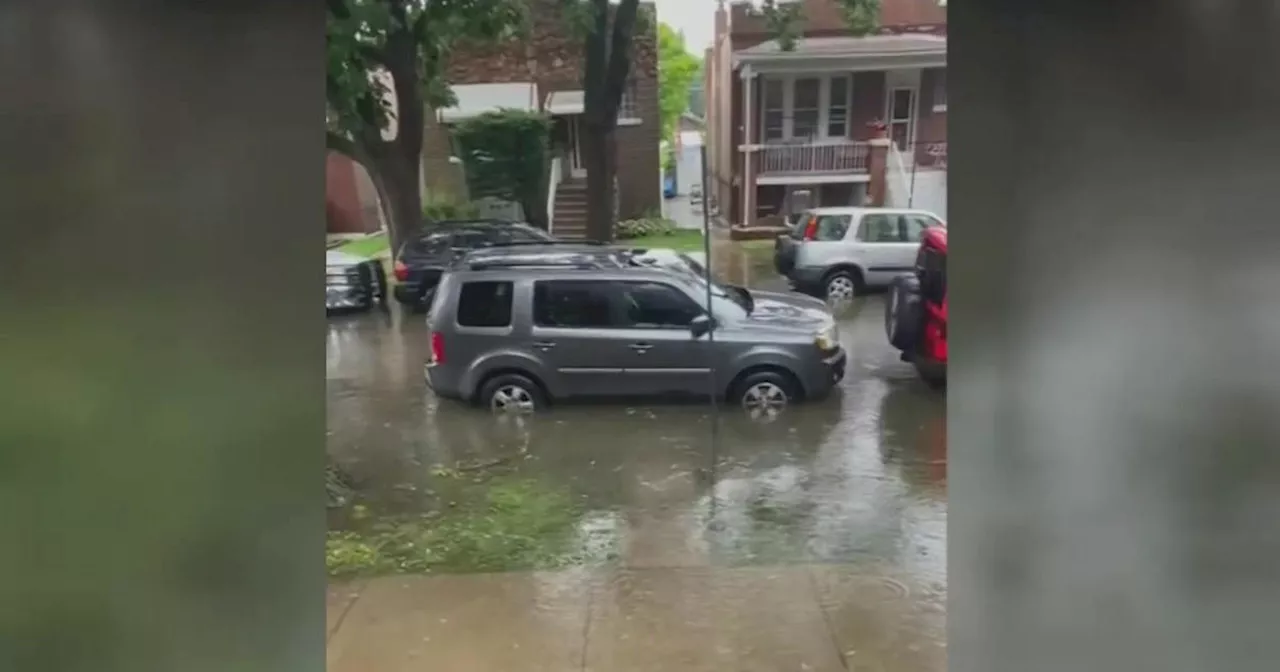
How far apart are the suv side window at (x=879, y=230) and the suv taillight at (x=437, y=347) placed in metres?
3.18

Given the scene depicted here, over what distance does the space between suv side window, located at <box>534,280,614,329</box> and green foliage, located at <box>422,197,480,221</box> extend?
101 centimetres

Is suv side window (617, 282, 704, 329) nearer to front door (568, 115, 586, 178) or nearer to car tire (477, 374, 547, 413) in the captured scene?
car tire (477, 374, 547, 413)

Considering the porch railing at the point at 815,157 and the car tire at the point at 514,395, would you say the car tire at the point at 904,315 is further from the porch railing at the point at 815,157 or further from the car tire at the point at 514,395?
the car tire at the point at 514,395

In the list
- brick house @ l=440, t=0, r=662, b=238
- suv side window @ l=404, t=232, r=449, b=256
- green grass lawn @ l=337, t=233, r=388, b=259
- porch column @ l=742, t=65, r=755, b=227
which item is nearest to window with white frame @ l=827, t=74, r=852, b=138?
porch column @ l=742, t=65, r=755, b=227

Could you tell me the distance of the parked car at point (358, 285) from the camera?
8.44 metres

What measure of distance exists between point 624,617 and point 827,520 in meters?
1.69

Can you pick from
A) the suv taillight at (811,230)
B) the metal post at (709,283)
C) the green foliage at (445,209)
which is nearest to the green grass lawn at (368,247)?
the green foliage at (445,209)

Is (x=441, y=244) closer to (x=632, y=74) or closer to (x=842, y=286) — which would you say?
(x=632, y=74)
